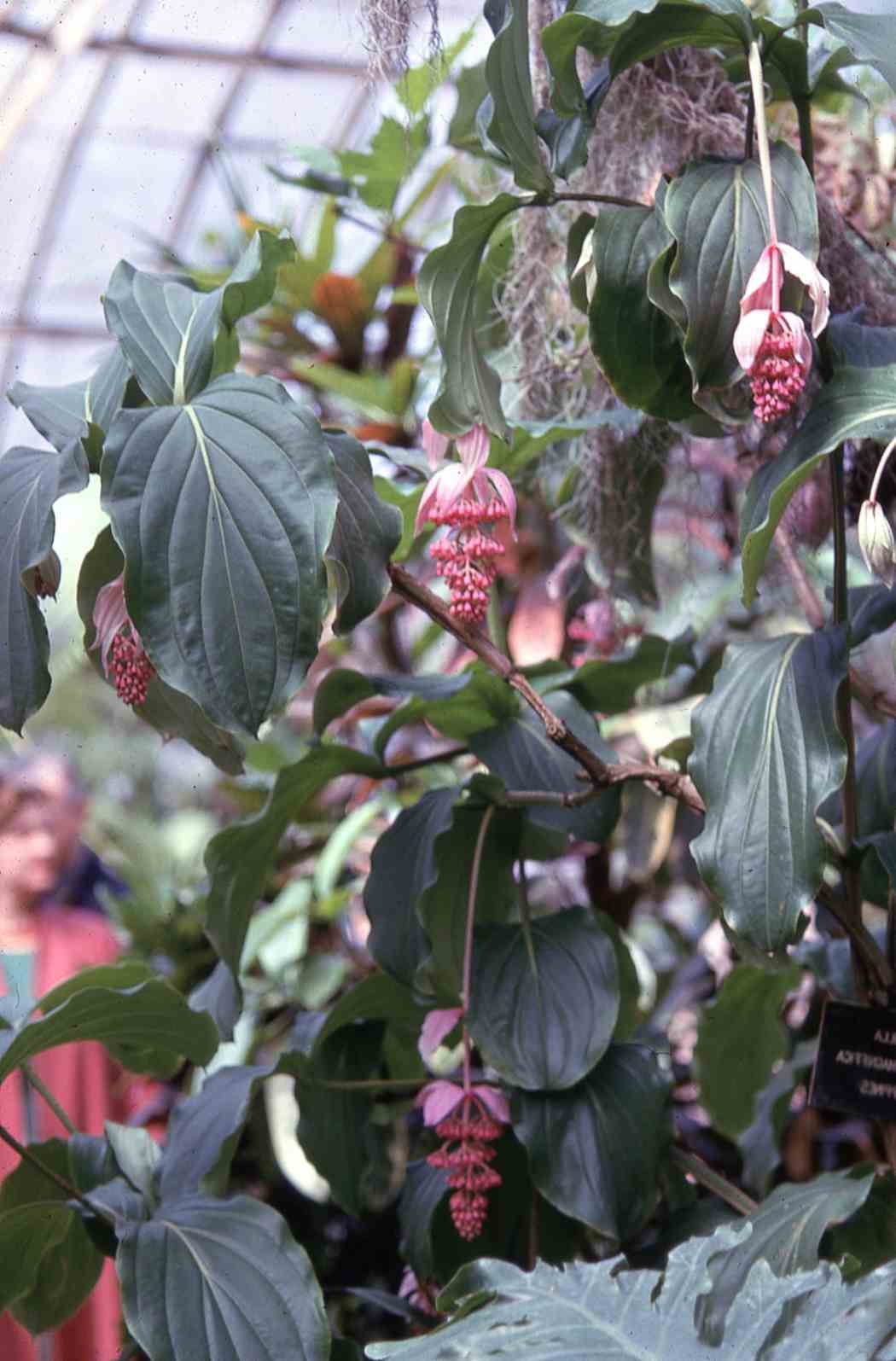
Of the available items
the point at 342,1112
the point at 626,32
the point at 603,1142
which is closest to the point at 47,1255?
the point at 342,1112

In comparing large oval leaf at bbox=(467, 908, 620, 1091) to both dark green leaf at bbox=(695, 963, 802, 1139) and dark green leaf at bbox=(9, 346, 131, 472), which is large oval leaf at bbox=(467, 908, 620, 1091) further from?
dark green leaf at bbox=(9, 346, 131, 472)

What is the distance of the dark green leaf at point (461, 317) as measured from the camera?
99 centimetres

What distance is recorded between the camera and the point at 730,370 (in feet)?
3.05

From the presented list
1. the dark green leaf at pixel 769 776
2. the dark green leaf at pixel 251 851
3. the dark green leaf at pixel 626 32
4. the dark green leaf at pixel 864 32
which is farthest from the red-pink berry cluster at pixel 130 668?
the dark green leaf at pixel 864 32

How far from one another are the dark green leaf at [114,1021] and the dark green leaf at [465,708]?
285 millimetres

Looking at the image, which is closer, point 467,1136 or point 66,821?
point 467,1136

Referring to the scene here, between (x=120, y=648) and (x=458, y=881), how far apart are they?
431mm

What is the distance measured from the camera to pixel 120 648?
3.10 ft

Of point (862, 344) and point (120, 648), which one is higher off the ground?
point (862, 344)

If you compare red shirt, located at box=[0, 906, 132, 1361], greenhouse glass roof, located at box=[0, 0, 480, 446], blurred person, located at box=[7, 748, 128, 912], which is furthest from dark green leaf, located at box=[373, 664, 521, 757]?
greenhouse glass roof, located at box=[0, 0, 480, 446]

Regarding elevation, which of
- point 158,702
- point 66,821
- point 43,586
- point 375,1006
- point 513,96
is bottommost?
point 66,821

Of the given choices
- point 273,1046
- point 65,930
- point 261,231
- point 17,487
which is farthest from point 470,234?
point 273,1046

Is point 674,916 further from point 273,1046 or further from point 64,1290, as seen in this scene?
point 64,1290

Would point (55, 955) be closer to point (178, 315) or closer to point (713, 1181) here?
point (713, 1181)
